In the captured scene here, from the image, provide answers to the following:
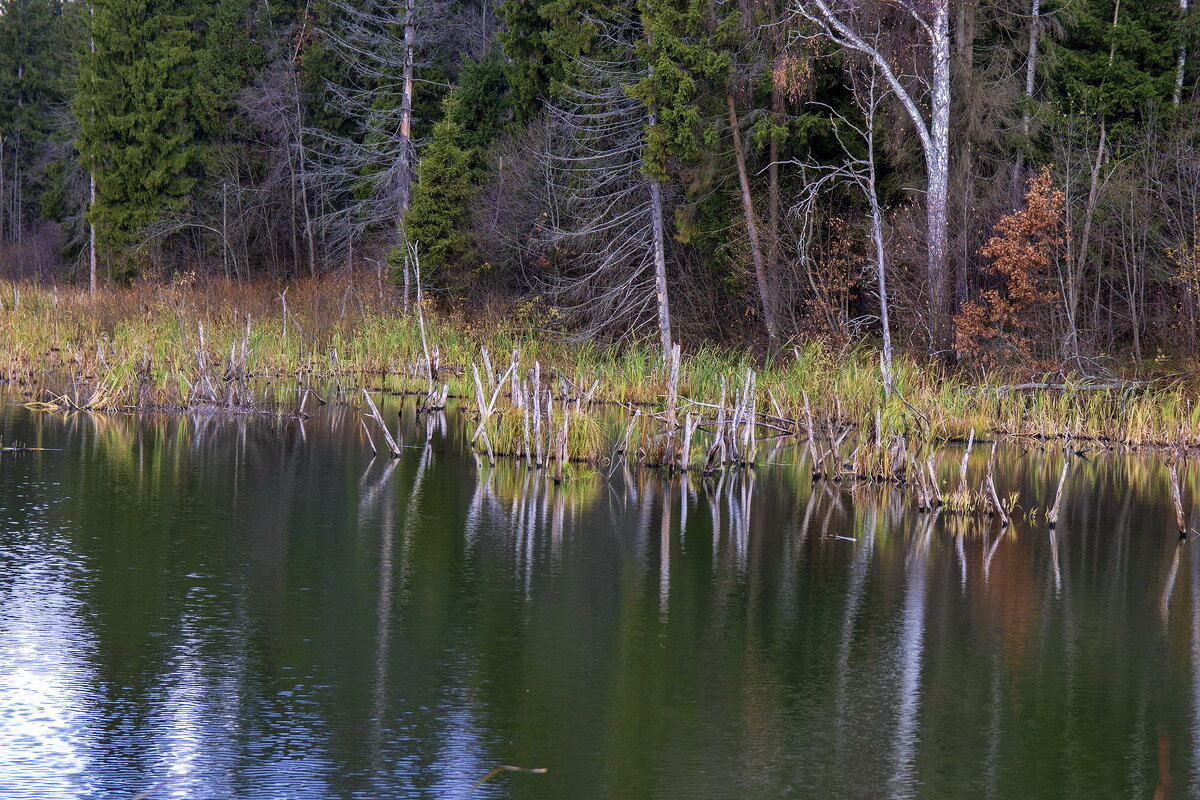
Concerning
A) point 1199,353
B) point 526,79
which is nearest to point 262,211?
point 526,79

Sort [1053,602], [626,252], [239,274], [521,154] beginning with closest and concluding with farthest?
[1053,602] → [626,252] → [521,154] → [239,274]

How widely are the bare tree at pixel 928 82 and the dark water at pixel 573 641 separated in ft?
33.2

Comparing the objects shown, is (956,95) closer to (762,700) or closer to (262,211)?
(762,700)

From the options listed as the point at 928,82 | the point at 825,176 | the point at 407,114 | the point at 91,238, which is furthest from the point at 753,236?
the point at 91,238

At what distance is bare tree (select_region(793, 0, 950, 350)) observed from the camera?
22.6 metres

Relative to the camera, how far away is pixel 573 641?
7719 millimetres

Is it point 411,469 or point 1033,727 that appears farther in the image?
point 411,469

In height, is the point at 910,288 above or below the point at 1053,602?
above

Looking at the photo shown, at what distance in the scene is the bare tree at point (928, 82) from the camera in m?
22.6

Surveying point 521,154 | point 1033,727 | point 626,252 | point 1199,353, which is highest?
point 521,154

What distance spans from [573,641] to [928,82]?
63.1 feet

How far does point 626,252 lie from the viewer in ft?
85.4

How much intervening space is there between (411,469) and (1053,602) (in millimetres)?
6930

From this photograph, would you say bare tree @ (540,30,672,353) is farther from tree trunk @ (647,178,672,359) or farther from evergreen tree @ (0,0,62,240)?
evergreen tree @ (0,0,62,240)
